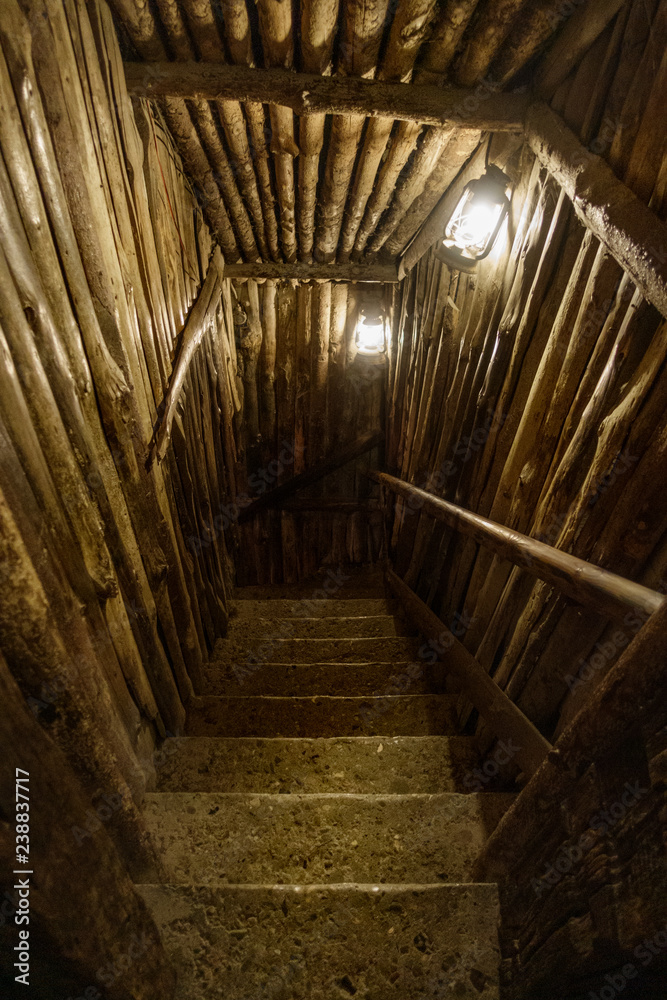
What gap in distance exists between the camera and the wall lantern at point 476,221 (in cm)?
223

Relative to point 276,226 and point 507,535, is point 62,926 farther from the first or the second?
point 276,226

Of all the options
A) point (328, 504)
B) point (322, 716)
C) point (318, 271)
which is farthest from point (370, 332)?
point (322, 716)

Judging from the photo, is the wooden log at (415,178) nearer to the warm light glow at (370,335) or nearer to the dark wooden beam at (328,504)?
the warm light glow at (370,335)

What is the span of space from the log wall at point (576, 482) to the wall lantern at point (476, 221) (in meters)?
0.09

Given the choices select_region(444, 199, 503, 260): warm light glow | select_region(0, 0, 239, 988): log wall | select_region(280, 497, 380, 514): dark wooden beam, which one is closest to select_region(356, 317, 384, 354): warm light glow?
select_region(280, 497, 380, 514): dark wooden beam

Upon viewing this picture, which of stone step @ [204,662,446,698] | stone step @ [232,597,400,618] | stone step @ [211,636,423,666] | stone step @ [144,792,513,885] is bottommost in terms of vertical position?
stone step @ [144,792,513,885]

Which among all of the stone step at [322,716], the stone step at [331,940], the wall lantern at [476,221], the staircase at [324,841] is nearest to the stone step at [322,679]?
the staircase at [324,841]

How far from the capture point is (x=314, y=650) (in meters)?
3.63

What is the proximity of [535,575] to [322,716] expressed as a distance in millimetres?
1753

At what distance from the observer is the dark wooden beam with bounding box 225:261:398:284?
412 centimetres

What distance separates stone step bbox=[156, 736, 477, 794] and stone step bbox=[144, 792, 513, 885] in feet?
0.68

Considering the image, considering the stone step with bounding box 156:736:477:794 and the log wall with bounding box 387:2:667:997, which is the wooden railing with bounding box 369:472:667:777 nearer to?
the log wall with bounding box 387:2:667:997

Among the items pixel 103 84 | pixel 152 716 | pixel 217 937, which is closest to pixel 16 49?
pixel 103 84

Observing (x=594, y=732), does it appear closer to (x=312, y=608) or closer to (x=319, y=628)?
(x=319, y=628)
